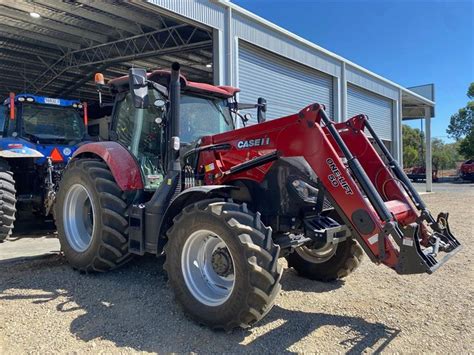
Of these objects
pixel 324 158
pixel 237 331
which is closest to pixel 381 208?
pixel 324 158

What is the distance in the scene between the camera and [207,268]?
380 cm

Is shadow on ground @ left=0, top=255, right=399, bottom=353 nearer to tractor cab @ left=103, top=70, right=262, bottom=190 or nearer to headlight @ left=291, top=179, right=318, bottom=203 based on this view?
headlight @ left=291, top=179, right=318, bottom=203

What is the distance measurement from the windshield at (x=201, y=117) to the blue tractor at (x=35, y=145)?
11.3 feet

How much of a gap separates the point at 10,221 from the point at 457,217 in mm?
10523

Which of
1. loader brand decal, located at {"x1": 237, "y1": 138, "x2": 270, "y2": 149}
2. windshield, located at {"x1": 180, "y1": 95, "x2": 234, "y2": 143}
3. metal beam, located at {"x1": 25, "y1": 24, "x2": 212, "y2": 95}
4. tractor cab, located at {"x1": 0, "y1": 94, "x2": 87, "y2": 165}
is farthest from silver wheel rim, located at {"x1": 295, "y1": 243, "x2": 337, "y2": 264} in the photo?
metal beam, located at {"x1": 25, "y1": 24, "x2": 212, "y2": 95}

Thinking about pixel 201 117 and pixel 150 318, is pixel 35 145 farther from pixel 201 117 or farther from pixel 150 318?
pixel 150 318

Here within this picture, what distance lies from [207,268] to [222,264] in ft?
0.72

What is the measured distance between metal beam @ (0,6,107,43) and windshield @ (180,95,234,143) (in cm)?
763

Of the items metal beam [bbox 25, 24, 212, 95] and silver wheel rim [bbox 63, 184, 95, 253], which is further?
metal beam [bbox 25, 24, 212, 95]

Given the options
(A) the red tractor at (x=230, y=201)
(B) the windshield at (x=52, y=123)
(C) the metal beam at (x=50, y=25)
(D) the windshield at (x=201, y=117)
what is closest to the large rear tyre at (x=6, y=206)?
(B) the windshield at (x=52, y=123)

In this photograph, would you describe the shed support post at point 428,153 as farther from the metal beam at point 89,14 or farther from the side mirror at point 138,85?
the side mirror at point 138,85

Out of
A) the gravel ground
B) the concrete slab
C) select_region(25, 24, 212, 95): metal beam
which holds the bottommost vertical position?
the gravel ground

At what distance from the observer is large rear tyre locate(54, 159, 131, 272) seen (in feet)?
15.1

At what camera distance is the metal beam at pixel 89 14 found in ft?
31.2
